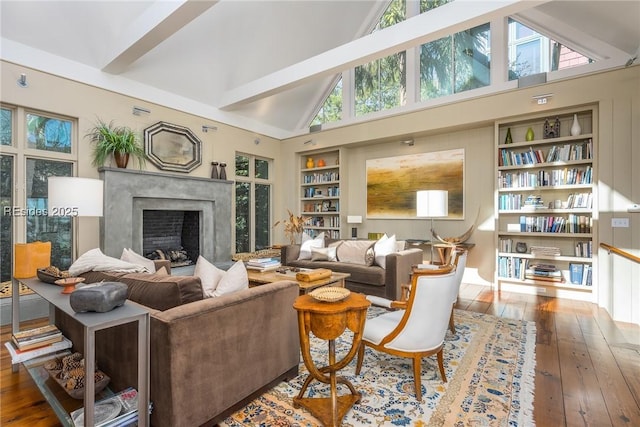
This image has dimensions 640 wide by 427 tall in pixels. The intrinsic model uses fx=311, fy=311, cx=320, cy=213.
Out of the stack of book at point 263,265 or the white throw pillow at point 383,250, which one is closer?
the stack of book at point 263,265

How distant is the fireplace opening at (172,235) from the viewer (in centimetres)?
504

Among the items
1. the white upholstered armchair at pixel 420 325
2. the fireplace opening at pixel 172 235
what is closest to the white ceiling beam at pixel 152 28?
the fireplace opening at pixel 172 235

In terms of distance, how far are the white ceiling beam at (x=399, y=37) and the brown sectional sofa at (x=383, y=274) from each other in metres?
2.52

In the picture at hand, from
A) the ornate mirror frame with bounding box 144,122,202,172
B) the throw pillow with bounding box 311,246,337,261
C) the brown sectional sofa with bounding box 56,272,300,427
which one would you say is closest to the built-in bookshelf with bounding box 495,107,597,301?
the throw pillow with bounding box 311,246,337,261

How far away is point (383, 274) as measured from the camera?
3.98 m

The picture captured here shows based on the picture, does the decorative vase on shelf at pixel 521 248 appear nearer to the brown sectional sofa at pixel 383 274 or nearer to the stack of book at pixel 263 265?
the brown sectional sofa at pixel 383 274

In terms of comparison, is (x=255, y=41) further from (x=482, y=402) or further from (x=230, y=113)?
(x=482, y=402)

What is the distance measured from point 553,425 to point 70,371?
112 inches

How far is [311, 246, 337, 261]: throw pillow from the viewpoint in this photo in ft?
15.5

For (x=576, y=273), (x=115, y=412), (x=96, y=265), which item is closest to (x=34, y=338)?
(x=96, y=265)

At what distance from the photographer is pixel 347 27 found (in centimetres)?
621

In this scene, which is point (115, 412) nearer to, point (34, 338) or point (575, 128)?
point (34, 338)

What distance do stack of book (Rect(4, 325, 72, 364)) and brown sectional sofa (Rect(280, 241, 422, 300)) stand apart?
9.89ft

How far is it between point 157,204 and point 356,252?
311cm
